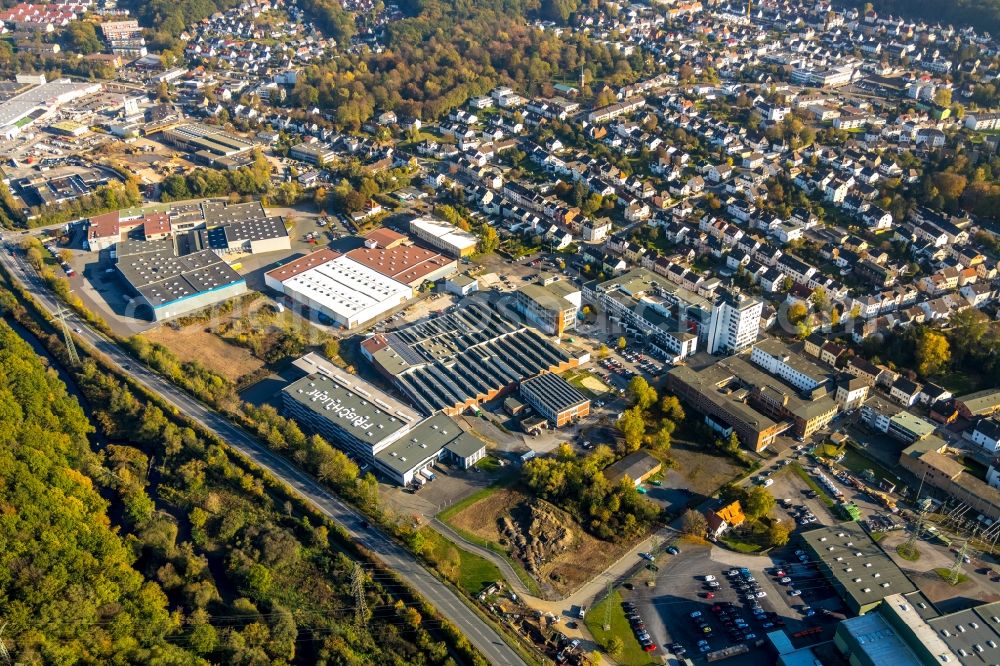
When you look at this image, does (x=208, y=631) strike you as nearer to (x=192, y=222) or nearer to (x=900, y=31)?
(x=192, y=222)

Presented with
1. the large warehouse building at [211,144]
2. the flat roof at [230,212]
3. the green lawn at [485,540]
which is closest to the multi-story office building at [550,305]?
the green lawn at [485,540]

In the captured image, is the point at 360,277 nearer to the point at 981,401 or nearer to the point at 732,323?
the point at 732,323

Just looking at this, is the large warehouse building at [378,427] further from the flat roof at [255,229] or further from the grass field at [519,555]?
the flat roof at [255,229]

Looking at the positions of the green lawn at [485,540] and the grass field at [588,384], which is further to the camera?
the grass field at [588,384]

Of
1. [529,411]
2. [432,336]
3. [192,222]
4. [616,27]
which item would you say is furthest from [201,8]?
[529,411]

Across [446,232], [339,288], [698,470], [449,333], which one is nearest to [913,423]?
[698,470]

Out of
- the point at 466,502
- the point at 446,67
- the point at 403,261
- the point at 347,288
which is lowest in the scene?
the point at 466,502

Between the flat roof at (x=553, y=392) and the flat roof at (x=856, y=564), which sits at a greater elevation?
the flat roof at (x=553, y=392)
